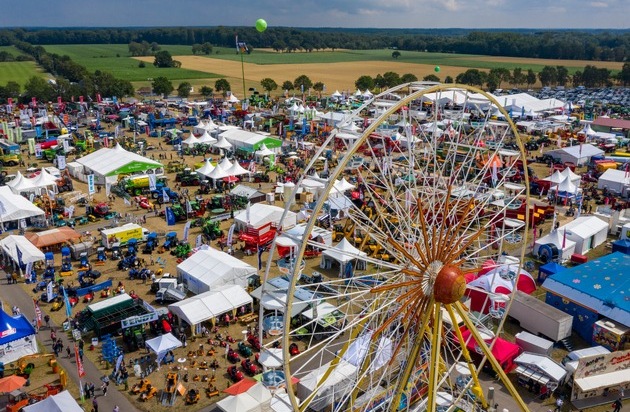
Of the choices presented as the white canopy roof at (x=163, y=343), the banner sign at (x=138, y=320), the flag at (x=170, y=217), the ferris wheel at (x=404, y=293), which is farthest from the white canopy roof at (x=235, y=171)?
the white canopy roof at (x=163, y=343)

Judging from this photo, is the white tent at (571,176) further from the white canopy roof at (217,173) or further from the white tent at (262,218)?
the white canopy roof at (217,173)

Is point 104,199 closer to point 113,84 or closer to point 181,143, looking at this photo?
point 181,143

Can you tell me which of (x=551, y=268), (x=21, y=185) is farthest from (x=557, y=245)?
(x=21, y=185)

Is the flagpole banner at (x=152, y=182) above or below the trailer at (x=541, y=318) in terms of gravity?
above

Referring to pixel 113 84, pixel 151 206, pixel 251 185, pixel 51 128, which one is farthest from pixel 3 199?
pixel 113 84

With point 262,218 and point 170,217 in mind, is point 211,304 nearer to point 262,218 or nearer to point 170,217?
point 262,218
